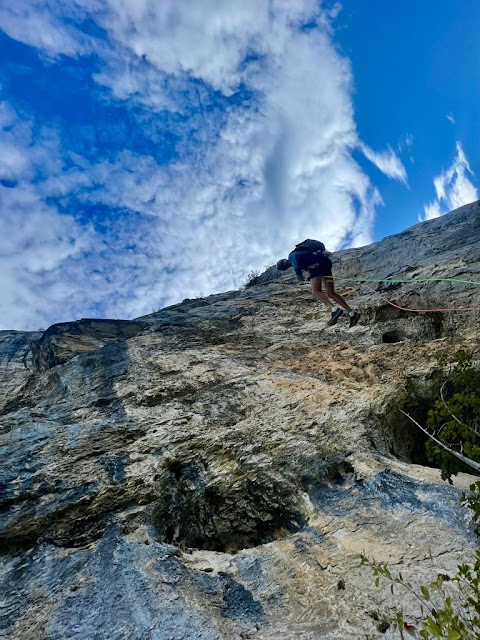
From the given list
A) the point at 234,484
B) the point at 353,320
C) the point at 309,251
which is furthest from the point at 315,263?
the point at 234,484

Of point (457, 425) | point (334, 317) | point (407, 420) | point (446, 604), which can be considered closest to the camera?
point (446, 604)

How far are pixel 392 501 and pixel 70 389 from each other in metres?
7.10

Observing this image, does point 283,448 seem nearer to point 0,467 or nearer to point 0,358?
point 0,467

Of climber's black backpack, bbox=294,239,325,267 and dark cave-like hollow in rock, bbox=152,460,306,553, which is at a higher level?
climber's black backpack, bbox=294,239,325,267

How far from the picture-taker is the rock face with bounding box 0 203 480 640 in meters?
4.28

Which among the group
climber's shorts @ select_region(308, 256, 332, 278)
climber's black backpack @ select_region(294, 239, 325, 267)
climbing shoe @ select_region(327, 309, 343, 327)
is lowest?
climbing shoe @ select_region(327, 309, 343, 327)

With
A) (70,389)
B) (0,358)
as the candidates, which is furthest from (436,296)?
(0,358)

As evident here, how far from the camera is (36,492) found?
613 cm

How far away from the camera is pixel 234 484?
629 cm

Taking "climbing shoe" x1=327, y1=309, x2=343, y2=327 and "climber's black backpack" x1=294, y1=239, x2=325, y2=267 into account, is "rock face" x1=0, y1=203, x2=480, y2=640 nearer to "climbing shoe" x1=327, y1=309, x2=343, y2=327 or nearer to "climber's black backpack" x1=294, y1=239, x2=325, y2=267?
"climbing shoe" x1=327, y1=309, x2=343, y2=327

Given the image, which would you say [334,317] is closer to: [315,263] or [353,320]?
[353,320]

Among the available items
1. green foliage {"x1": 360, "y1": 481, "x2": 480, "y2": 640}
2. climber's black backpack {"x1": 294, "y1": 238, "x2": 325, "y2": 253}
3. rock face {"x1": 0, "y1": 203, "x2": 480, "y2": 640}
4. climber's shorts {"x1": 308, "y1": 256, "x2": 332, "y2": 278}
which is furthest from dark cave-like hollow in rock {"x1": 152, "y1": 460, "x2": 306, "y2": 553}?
climber's black backpack {"x1": 294, "y1": 238, "x2": 325, "y2": 253}

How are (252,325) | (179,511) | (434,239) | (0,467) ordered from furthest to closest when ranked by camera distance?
1. (434,239)
2. (252,325)
3. (0,467)
4. (179,511)

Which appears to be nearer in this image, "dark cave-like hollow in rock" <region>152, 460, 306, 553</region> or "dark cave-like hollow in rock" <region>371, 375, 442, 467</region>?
"dark cave-like hollow in rock" <region>152, 460, 306, 553</region>
